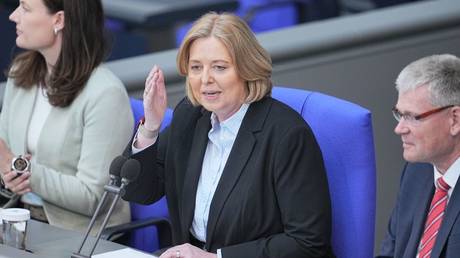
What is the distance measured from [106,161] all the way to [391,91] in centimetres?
152

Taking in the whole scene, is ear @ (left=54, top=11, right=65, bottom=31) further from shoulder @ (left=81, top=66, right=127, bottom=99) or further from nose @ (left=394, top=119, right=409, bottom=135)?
nose @ (left=394, top=119, right=409, bottom=135)

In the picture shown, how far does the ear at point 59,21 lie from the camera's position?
3.62 m

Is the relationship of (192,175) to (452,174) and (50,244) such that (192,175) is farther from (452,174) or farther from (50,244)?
(452,174)

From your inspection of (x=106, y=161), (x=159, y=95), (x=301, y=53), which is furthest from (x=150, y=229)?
(x=301, y=53)

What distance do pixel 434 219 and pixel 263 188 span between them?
45 cm

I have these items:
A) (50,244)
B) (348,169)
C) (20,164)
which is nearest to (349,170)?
(348,169)

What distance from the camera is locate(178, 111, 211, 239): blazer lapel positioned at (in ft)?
10.3

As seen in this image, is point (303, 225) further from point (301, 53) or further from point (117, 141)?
point (301, 53)

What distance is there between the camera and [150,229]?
366cm

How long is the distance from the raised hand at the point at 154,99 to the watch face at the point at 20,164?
1.77 feet

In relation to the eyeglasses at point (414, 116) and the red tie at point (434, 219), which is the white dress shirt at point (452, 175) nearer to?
the red tie at point (434, 219)

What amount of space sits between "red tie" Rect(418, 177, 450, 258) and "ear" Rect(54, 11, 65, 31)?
139 centimetres

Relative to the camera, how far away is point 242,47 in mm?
3035

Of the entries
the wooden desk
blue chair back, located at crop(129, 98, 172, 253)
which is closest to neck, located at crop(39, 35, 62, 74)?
blue chair back, located at crop(129, 98, 172, 253)
